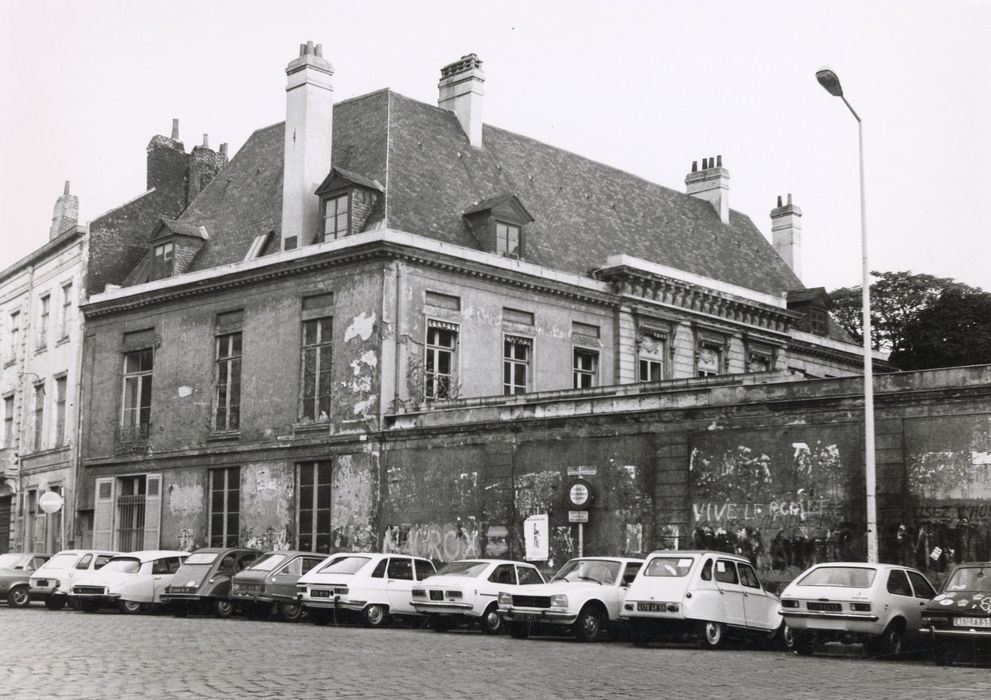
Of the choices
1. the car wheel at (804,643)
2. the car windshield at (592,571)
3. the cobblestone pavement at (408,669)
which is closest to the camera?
the cobblestone pavement at (408,669)

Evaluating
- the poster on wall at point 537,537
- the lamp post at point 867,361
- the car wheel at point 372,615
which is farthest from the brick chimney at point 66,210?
the lamp post at point 867,361

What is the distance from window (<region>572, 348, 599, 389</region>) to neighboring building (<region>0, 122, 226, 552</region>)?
15213 mm

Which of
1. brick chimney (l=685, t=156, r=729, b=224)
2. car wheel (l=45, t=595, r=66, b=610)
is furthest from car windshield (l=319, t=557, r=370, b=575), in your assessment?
brick chimney (l=685, t=156, r=729, b=224)

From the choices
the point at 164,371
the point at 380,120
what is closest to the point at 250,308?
the point at 164,371

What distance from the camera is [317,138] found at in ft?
116

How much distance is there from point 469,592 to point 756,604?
16.5 ft

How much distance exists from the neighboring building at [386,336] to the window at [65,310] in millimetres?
1832

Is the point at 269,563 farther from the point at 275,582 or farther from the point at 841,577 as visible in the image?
the point at 841,577

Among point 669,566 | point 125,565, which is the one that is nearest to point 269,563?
point 125,565

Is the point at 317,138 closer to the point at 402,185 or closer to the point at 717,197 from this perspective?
the point at 402,185

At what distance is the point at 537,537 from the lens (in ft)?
94.8

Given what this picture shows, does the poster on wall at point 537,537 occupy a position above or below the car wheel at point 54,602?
above

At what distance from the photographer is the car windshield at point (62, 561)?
3011cm

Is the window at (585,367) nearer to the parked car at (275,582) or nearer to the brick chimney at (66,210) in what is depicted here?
the parked car at (275,582)
